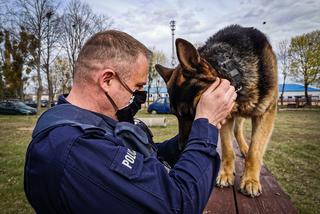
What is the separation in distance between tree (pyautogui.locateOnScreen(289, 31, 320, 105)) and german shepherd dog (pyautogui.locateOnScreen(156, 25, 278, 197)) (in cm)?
4699

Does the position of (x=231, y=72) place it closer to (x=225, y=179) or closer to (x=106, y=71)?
(x=225, y=179)

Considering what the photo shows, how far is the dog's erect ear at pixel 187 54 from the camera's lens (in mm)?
2193

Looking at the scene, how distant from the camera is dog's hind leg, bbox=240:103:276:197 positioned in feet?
8.72

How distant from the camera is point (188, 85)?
103 inches

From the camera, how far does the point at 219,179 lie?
289 centimetres

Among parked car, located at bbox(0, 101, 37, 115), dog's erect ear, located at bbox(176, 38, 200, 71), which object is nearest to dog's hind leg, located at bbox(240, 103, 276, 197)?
dog's erect ear, located at bbox(176, 38, 200, 71)

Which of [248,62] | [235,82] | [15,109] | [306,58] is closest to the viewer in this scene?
[235,82]

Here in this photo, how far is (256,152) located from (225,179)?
0.46 meters

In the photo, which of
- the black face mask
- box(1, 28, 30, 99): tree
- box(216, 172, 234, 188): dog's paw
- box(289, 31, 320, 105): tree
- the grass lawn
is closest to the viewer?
the black face mask

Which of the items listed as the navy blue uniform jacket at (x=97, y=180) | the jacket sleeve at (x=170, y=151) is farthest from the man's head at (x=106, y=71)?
the jacket sleeve at (x=170, y=151)

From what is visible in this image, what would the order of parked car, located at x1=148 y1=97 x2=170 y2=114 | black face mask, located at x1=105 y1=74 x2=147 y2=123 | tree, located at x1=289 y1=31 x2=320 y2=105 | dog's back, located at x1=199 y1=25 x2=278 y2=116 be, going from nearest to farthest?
black face mask, located at x1=105 y1=74 x2=147 y2=123 → dog's back, located at x1=199 y1=25 x2=278 y2=116 → parked car, located at x1=148 y1=97 x2=170 y2=114 → tree, located at x1=289 y1=31 x2=320 y2=105

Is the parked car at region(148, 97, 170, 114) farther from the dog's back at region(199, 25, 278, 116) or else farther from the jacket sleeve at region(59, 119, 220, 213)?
the jacket sleeve at region(59, 119, 220, 213)

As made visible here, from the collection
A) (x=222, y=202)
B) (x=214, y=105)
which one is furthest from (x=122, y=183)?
(x=222, y=202)

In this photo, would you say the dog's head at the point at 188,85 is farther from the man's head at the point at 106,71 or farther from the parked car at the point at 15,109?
the parked car at the point at 15,109
